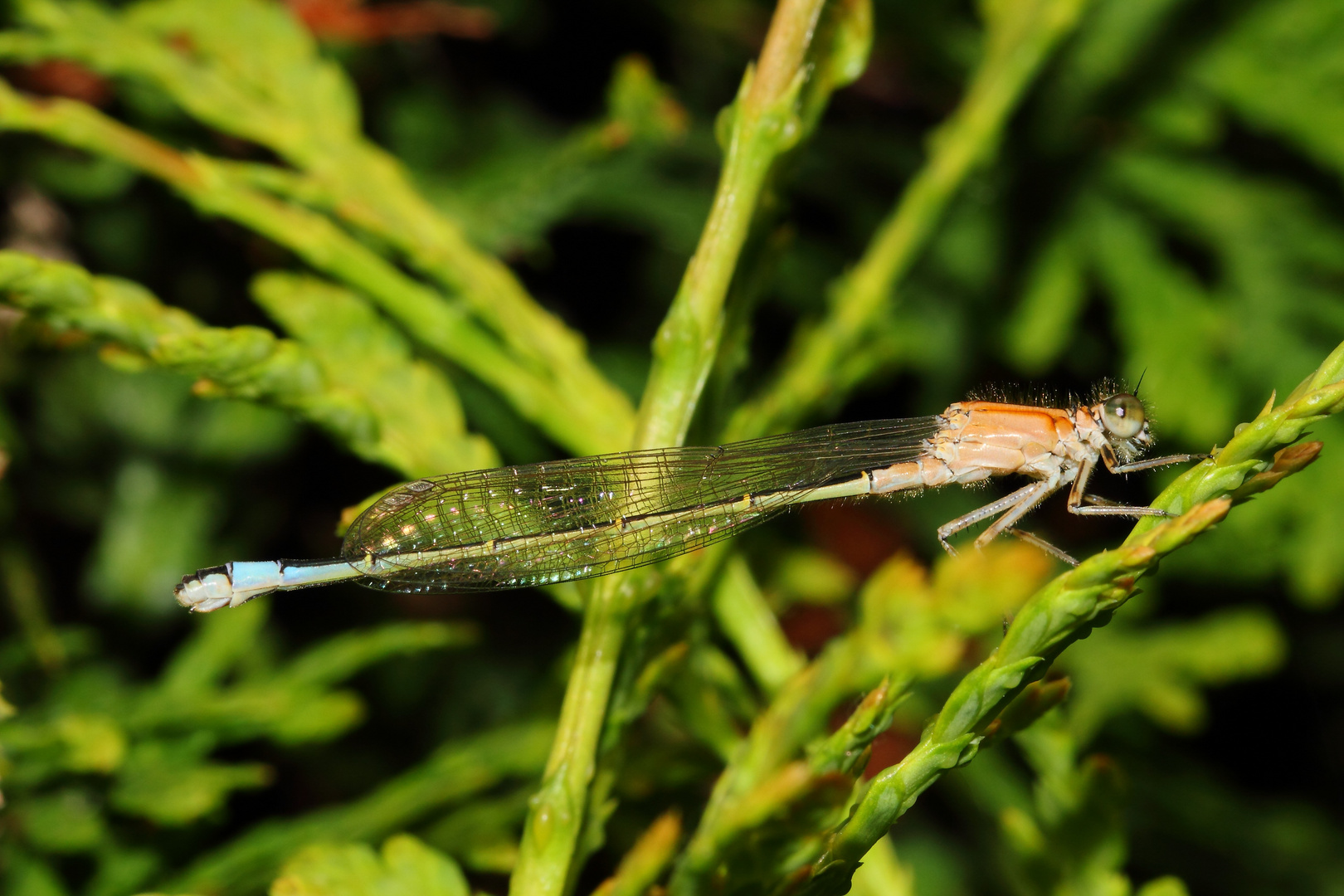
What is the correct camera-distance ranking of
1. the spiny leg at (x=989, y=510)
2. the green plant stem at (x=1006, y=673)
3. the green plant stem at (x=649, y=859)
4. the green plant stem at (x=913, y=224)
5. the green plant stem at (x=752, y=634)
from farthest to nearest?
the spiny leg at (x=989, y=510)
the green plant stem at (x=913, y=224)
the green plant stem at (x=752, y=634)
the green plant stem at (x=649, y=859)
the green plant stem at (x=1006, y=673)

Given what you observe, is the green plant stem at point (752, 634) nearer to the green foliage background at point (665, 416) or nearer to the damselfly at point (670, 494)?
the green foliage background at point (665, 416)

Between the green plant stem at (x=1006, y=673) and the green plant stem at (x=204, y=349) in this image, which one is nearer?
the green plant stem at (x=1006, y=673)

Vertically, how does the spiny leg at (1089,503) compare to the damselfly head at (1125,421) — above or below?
below

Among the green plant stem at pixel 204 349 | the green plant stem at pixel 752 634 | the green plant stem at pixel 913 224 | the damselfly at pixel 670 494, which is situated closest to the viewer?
the green plant stem at pixel 204 349

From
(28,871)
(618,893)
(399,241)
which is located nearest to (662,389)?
(618,893)

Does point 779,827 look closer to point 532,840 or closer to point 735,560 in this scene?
point 532,840

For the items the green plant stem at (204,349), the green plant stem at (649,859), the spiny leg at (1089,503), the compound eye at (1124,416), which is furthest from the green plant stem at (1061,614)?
the compound eye at (1124,416)

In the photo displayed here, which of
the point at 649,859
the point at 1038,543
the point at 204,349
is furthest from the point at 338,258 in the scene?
the point at 1038,543
